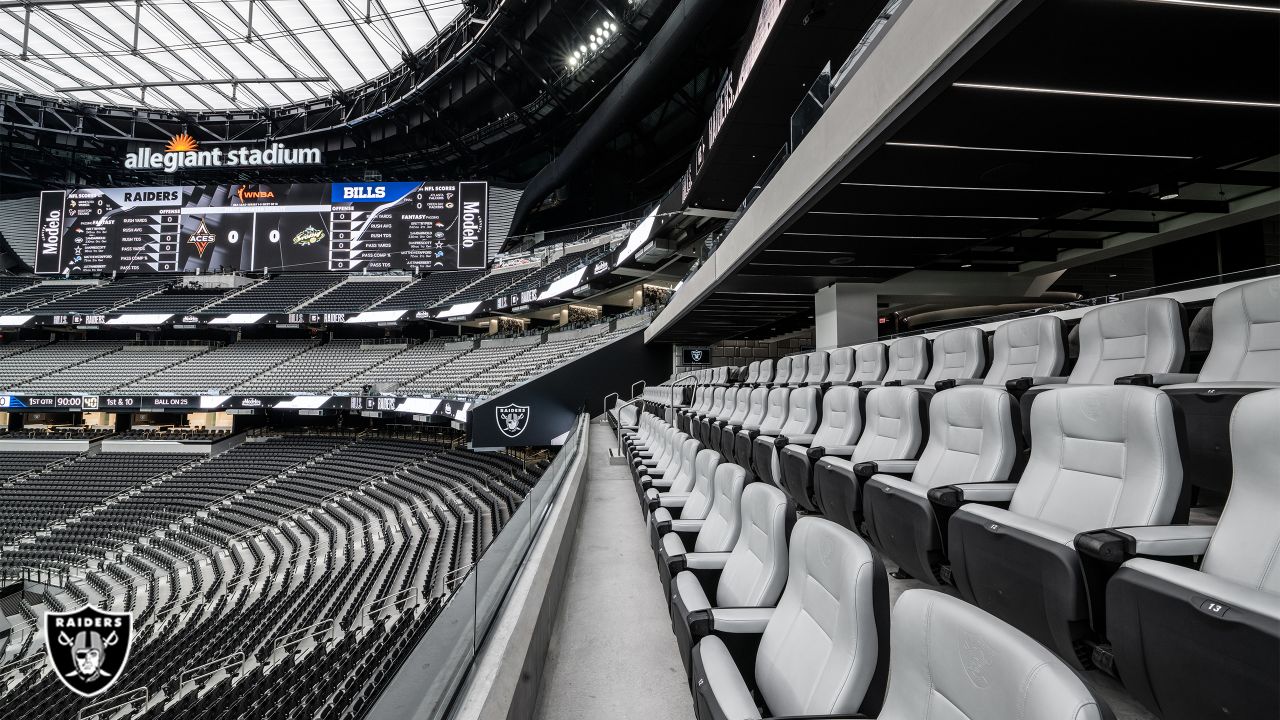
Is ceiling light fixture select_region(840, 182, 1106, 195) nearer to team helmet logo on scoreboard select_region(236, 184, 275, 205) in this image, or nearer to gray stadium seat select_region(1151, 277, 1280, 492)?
gray stadium seat select_region(1151, 277, 1280, 492)

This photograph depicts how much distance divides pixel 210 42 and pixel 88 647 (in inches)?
742

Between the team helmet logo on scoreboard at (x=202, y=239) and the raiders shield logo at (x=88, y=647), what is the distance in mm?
21577

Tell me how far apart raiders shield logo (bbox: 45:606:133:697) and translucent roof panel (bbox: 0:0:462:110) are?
1486 centimetres

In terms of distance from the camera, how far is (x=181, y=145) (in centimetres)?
2445

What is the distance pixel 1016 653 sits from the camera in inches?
31.1

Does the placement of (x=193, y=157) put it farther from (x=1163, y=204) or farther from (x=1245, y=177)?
(x=1245, y=177)

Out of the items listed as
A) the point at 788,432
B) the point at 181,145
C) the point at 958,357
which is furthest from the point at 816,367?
the point at 181,145

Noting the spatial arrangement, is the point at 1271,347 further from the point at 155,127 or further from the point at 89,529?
the point at 155,127

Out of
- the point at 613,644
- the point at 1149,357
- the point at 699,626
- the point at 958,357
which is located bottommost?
the point at 613,644

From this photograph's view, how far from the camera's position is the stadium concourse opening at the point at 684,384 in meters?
1.35

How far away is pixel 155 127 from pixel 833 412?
3190cm

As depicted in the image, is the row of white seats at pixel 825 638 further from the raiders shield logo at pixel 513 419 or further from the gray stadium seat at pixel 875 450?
the raiders shield logo at pixel 513 419

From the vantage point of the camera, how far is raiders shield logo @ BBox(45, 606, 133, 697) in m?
6.52

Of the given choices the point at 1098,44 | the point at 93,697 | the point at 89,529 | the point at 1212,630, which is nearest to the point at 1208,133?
the point at 1098,44
